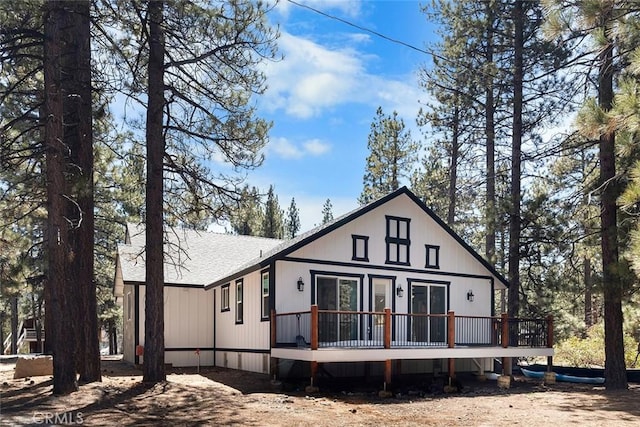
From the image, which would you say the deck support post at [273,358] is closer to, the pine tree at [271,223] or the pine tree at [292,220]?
the pine tree at [271,223]

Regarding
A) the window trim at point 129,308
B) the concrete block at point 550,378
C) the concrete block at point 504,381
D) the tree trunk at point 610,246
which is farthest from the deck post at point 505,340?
the window trim at point 129,308

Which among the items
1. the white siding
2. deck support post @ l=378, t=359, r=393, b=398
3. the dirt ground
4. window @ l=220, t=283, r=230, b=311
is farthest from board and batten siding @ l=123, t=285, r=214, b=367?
deck support post @ l=378, t=359, r=393, b=398

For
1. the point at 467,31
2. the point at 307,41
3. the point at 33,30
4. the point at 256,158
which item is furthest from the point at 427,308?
the point at 33,30

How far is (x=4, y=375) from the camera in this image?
1440 cm

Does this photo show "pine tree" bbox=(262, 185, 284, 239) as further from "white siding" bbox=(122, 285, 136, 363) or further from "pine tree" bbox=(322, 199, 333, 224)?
"white siding" bbox=(122, 285, 136, 363)

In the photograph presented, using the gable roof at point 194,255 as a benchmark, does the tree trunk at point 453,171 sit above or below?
Answer: above

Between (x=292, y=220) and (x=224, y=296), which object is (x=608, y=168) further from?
(x=292, y=220)

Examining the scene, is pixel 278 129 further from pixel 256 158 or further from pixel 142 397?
pixel 142 397

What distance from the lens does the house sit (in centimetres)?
1451

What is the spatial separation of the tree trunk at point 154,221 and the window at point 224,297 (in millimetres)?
5658

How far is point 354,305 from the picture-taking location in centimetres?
1585

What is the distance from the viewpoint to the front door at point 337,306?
48.7 ft

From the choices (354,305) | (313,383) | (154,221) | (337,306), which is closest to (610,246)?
(354,305)
